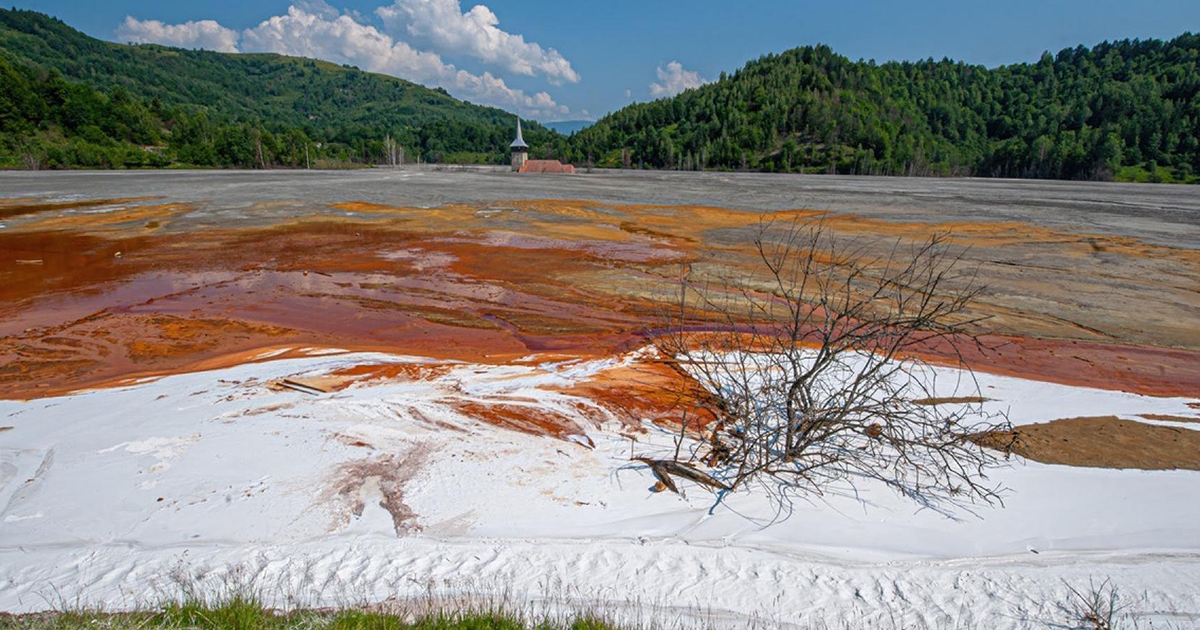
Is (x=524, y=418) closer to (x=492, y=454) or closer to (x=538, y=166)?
(x=492, y=454)

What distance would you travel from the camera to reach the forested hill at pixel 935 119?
86.6 metres

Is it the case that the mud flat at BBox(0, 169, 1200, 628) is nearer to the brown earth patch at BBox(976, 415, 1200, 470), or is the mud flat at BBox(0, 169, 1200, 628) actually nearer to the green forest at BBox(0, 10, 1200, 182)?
the brown earth patch at BBox(976, 415, 1200, 470)

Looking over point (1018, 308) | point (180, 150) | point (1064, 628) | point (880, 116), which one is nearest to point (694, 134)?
point (880, 116)

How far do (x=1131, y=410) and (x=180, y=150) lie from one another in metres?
97.5

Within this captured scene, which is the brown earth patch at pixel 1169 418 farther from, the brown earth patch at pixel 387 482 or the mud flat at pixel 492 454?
the brown earth patch at pixel 387 482

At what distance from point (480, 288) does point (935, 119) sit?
15452cm

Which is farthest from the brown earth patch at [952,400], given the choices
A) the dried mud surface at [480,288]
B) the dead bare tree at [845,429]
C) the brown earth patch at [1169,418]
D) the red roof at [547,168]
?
the red roof at [547,168]

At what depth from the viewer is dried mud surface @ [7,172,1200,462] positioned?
25.9 ft

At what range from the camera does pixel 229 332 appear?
348 inches

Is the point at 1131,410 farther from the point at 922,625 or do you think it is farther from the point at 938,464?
the point at 922,625

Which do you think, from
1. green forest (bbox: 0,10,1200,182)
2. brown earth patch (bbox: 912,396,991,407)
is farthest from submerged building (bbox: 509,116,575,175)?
brown earth patch (bbox: 912,396,991,407)

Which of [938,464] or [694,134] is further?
[694,134]

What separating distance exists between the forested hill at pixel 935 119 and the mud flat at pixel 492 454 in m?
92.0

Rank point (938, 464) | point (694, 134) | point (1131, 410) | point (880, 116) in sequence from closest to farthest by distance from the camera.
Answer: point (938, 464)
point (1131, 410)
point (694, 134)
point (880, 116)
